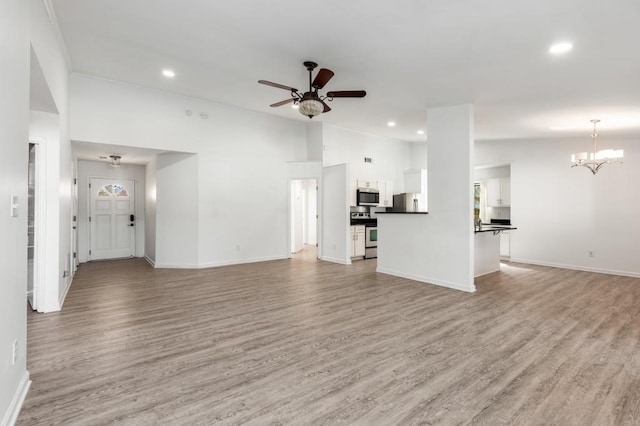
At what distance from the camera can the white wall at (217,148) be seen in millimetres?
5387

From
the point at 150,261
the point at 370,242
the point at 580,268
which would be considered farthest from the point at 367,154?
the point at 150,261

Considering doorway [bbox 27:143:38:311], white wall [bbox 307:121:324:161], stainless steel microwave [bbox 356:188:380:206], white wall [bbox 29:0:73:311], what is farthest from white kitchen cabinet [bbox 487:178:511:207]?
doorway [bbox 27:143:38:311]

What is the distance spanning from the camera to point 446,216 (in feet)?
17.4

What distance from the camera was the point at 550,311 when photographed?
4.00 metres

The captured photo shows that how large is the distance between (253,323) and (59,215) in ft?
9.07

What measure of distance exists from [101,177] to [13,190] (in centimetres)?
667

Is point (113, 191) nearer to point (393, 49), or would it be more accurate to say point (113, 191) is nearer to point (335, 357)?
point (393, 49)

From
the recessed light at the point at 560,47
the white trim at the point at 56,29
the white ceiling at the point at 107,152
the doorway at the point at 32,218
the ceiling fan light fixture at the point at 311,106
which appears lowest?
the doorway at the point at 32,218

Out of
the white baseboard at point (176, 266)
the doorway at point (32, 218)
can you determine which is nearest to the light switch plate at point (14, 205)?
the doorway at point (32, 218)

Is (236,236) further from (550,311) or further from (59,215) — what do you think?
(550,311)

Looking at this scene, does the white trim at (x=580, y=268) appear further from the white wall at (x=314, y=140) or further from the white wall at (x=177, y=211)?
the white wall at (x=177, y=211)

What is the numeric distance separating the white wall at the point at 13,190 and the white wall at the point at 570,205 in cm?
847

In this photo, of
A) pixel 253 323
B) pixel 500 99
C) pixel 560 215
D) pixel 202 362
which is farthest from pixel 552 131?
pixel 202 362

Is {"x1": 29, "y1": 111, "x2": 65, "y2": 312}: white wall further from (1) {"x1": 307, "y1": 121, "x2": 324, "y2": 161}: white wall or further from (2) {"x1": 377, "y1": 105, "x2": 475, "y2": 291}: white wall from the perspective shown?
(2) {"x1": 377, "y1": 105, "x2": 475, "y2": 291}: white wall
